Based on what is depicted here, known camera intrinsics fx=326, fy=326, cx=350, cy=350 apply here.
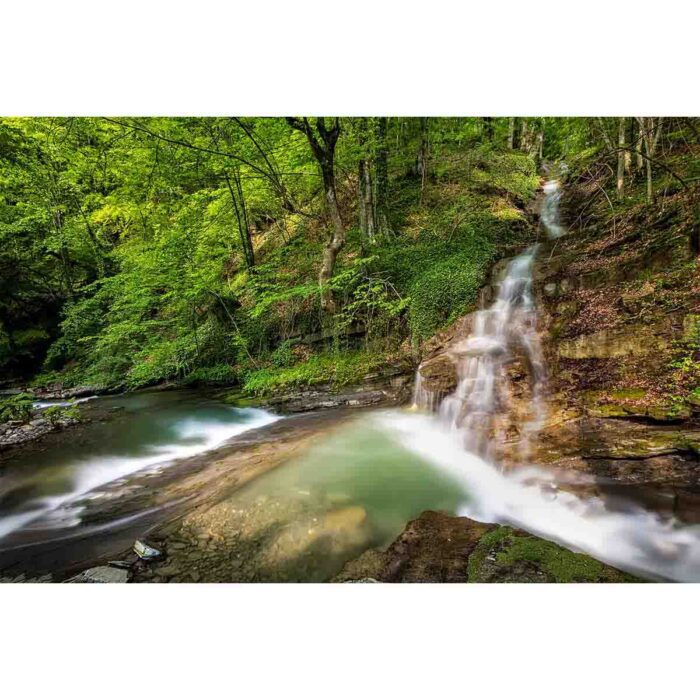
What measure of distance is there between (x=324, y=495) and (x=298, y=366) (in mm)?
1419

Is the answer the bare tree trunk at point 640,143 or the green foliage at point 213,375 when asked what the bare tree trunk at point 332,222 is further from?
the bare tree trunk at point 640,143

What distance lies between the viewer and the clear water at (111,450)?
2.03 metres

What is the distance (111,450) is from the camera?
2.54 meters

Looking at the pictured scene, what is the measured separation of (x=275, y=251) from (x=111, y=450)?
215 centimetres

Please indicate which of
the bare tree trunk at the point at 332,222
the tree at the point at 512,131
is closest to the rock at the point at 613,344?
the tree at the point at 512,131

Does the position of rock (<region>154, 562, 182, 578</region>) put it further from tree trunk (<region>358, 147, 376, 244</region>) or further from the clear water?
tree trunk (<region>358, 147, 376, 244</region>)

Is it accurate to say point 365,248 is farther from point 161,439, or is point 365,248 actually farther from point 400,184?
point 161,439

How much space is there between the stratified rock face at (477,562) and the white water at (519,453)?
0.51ft

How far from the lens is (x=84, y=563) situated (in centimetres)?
169

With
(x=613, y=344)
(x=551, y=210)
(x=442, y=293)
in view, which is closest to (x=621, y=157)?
(x=551, y=210)

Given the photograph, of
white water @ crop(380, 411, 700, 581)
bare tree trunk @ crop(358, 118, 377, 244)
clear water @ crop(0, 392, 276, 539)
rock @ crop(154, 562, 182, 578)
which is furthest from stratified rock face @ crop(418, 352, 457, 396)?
rock @ crop(154, 562, 182, 578)

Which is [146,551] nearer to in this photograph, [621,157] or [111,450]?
[111,450]

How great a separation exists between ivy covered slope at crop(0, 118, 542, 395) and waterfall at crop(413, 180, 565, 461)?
0.82 feet
